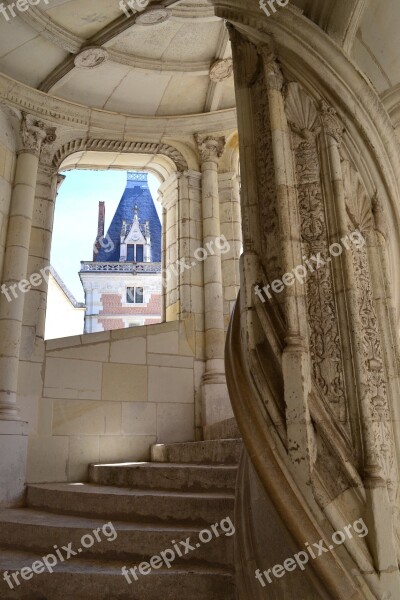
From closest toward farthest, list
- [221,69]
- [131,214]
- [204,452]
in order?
[204,452] → [221,69] → [131,214]

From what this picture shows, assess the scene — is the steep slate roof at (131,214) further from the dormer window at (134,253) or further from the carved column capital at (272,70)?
the carved column capital at (272,70)

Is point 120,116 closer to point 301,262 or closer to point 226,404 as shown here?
point 226,404

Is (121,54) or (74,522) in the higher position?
(121,54)

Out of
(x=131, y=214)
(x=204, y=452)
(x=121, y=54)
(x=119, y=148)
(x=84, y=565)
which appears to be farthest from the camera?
(x=131, y=214)

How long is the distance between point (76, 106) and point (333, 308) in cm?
356

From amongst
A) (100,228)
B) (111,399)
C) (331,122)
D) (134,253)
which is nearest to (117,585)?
(331,122)

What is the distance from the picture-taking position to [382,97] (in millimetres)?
2266

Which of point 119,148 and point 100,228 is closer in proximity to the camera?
point 119,148

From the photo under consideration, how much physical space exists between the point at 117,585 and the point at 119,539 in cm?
24

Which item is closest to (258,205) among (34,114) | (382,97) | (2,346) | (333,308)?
(333,308)

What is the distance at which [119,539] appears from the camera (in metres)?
2.05

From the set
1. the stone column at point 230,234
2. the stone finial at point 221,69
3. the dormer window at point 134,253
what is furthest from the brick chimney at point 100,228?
the stone finial at point 221,69

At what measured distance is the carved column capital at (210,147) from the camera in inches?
186

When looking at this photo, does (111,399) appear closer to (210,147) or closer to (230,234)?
(230,234)
